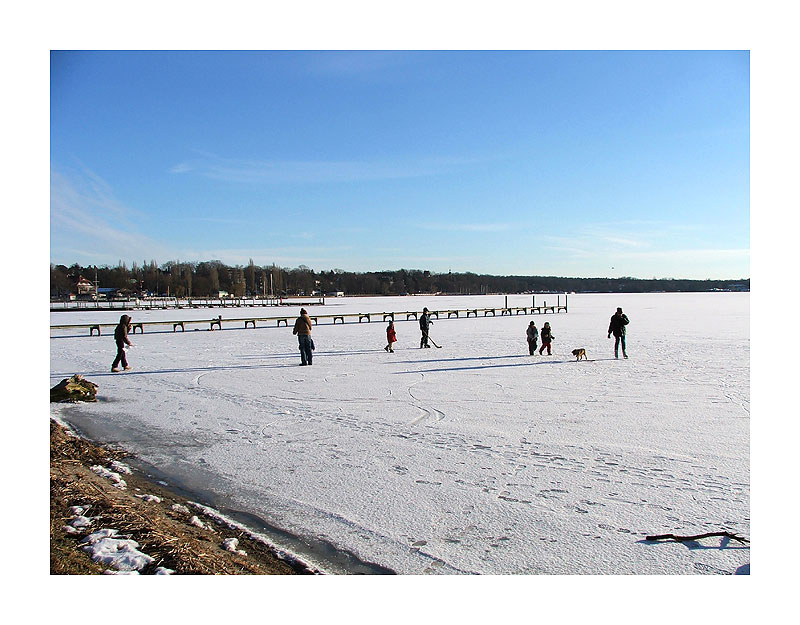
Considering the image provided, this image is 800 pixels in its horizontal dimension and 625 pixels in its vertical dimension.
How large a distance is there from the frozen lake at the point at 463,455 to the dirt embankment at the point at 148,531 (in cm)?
27

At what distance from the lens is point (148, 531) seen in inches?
149

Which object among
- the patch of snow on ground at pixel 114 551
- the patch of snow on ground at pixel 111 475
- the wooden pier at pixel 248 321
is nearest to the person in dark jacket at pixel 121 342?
the patch of snow on ground at pixel 111 475

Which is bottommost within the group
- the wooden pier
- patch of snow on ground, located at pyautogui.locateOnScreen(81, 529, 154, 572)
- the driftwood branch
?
patch of snow on ground, located at pyautogui.locateOnScreen(81, 529, 154, 572)

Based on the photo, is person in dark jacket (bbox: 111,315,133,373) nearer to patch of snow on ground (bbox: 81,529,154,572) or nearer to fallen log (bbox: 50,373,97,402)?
fallen log (bbox: 50,373,97,402)

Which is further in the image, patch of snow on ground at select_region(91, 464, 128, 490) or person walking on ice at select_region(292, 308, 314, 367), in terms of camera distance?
person walking on ice at select_region(292, 308, 314, 367)

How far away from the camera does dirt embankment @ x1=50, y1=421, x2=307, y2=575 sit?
11.1 feet

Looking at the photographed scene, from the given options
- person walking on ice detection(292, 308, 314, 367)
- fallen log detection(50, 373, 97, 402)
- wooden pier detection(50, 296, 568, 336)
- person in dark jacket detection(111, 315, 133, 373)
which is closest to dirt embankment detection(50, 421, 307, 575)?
fallen log detection(50, 373, 97, 402)

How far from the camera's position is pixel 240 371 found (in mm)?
12094

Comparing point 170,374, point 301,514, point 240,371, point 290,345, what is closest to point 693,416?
point 301,514

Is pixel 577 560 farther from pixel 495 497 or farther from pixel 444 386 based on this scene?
pixel 444 386

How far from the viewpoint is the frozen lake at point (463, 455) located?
3.63 meters

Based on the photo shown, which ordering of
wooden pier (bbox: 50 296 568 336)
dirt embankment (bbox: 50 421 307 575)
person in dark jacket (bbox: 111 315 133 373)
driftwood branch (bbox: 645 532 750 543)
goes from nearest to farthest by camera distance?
dirt embankment (bbox: 50 421 307 575), driftwood branch (bbox: 645 532 750 543), person in dark jacket (bbox: 111 315 133 373), wooden pier (bbox: 50 296 568 336)

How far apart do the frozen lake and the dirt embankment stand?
273 millimetres
